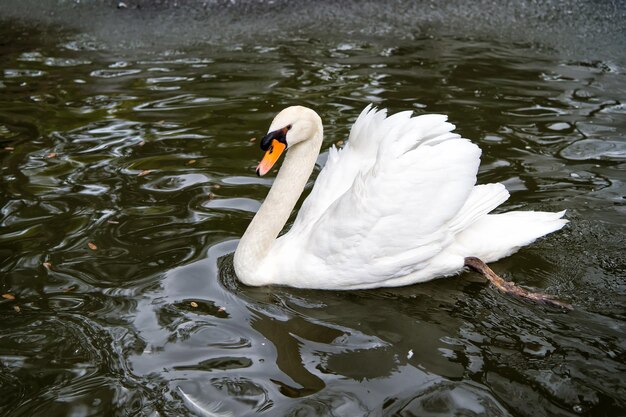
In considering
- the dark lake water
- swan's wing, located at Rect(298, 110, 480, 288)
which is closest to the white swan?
swan's wing, located at Rect(298, 110, 480, 288)

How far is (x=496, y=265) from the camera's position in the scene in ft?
16.1

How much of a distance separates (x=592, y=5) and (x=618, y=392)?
756cm

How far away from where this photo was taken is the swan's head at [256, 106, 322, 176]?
14.7 feet

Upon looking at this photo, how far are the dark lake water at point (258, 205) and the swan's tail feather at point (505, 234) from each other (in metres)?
0.20

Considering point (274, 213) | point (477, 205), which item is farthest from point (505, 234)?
point (274, 213)

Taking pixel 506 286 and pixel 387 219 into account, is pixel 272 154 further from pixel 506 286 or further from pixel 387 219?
pixel 506 286

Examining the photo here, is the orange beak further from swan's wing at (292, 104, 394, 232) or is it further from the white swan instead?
swan's wing at (292, 104, 394, 232)

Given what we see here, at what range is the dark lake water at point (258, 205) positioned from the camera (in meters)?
3.77

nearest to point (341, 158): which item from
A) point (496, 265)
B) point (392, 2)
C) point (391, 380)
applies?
point (496, 265)

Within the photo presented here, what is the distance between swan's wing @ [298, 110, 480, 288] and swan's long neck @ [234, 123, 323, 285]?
298 mm

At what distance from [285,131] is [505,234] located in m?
1.43

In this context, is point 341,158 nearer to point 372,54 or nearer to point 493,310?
point 493,310

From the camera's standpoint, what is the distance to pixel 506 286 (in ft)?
14.8

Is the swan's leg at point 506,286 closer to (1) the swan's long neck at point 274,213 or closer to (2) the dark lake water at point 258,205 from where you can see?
(2) the dark lake water at point 258,205
